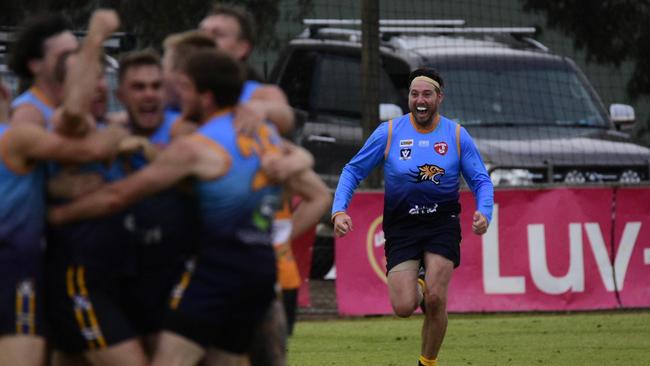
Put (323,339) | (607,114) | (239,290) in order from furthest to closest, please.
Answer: (607,114) < (323,339) < (239,290)

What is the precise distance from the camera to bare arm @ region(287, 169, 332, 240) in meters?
7.68

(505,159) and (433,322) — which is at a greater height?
(433,322)

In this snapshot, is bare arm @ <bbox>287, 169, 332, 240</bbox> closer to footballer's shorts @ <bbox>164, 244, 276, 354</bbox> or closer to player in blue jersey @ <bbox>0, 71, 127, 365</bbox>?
footballer's shorts @ <bbox>164, 244, 276, 354</bbox>

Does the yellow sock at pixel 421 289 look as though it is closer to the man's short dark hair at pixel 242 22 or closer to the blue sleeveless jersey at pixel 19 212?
the man's short dark hair at pixel 242 22

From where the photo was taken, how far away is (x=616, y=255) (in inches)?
651

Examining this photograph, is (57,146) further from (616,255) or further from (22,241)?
(616,255)

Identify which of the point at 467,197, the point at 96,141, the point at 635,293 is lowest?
the point at 635,293

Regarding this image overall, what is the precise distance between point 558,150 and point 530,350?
13.5ft

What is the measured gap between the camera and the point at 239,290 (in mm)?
6777

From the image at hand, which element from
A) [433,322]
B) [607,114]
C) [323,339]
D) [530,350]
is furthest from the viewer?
[607,114]

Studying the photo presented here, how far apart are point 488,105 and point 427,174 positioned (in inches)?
215

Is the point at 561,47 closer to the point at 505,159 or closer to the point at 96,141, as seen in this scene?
the point at 505,159

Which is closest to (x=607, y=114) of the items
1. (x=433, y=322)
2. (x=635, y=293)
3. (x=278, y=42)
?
(x=635, y=293)

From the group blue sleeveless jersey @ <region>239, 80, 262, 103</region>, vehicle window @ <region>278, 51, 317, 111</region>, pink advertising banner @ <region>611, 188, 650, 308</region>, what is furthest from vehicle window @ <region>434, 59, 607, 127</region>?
blue sleeveless jersey @ <region>239, 80, 262, 103</region>
